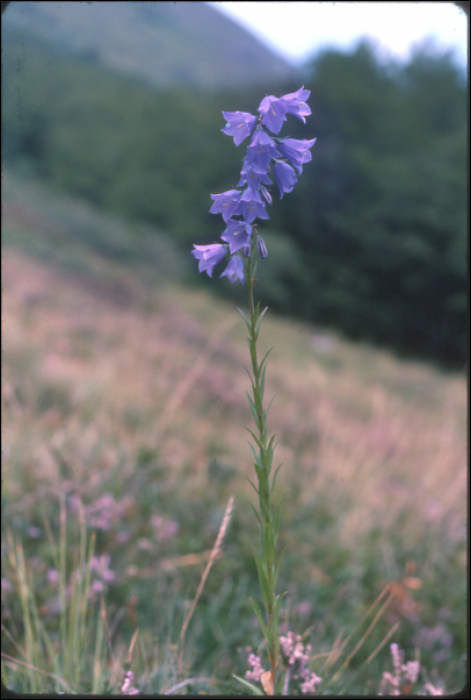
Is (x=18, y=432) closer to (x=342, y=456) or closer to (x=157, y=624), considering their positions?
(x=157, y=624)

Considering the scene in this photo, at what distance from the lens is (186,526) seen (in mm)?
2738

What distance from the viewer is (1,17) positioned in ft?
4.92

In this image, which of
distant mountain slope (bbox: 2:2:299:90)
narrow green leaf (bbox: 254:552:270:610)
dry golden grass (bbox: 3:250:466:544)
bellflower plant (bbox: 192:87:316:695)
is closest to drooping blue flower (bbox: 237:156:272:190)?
bellflower plant (bbox: 192:87:316:695)

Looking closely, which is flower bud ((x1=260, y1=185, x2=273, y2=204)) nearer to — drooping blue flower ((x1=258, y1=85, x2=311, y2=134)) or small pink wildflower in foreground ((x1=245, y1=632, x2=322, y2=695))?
drooping blue flower ((x1=258, y1=85, x2=311, y2=134))

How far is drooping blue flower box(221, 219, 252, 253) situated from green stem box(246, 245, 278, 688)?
0.02m

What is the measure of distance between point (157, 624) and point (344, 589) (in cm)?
105

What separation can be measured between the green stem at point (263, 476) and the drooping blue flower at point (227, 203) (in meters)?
0.08

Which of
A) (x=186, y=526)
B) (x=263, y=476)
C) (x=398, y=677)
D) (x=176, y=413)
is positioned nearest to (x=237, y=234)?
(x=263, y=476)

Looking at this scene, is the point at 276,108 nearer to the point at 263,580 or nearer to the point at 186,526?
the point at 263,580

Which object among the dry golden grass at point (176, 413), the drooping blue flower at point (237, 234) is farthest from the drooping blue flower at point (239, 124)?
the dry golden grass at point (176, 413)

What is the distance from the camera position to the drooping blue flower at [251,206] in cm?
78

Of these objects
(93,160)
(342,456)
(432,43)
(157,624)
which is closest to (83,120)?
(93,160)

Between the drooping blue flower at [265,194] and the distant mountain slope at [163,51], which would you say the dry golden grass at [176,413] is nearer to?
the drooping blue flower at [265,194]

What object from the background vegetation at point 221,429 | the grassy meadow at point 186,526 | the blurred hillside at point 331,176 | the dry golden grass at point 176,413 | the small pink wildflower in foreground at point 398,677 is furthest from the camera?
the blurred hillside at point 331,176
